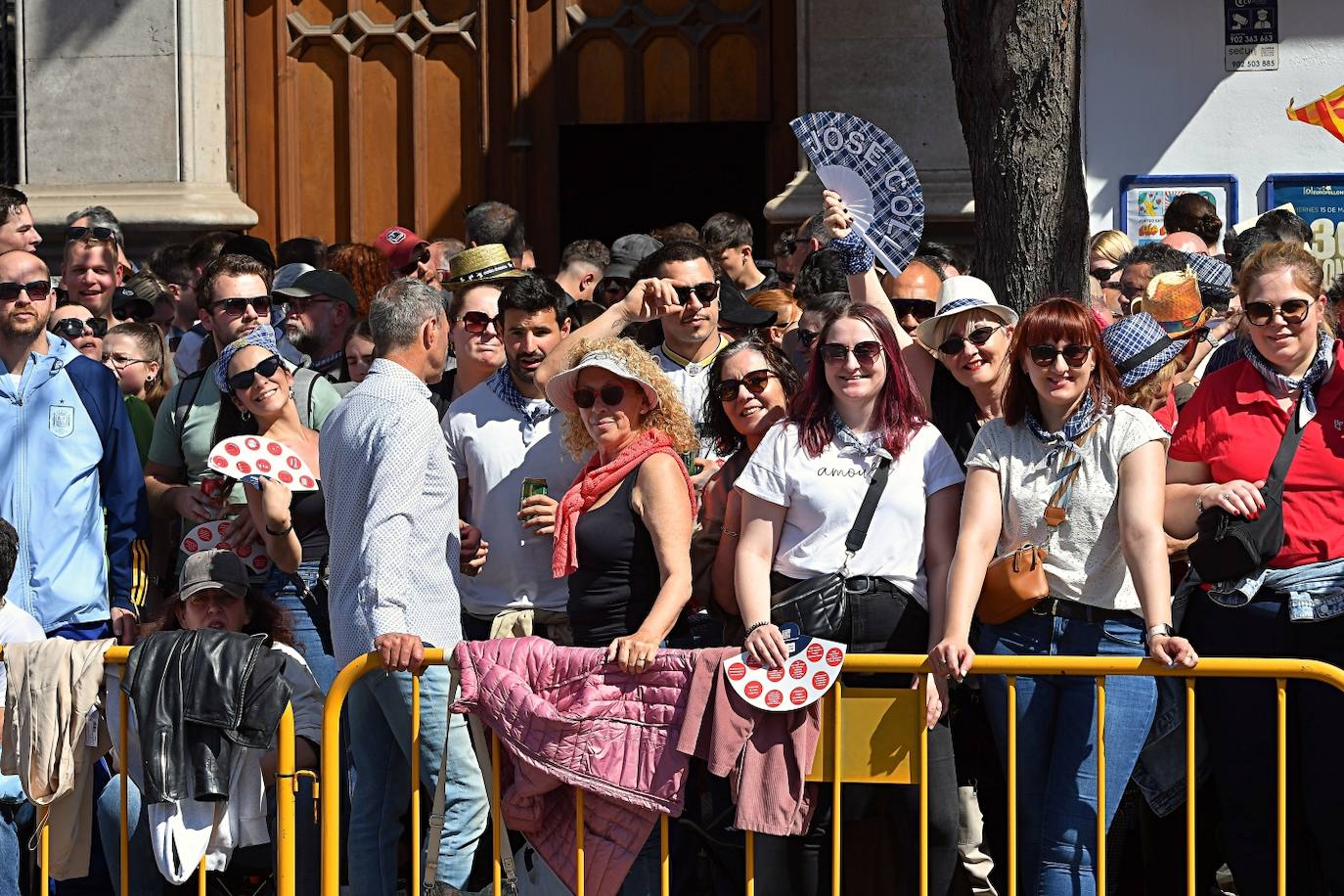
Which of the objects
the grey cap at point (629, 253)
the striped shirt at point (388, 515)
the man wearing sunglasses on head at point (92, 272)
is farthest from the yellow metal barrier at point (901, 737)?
the man wearing sunglasses on head at point (92, 272)

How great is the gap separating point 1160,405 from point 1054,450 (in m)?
0.98

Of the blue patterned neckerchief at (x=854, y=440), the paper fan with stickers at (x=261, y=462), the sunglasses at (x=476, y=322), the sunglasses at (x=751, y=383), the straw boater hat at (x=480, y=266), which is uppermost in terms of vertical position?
the straw boater hat at (x=480, y=266)

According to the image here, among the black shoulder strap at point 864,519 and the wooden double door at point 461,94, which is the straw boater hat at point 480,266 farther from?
the wooden double door at point 461,94

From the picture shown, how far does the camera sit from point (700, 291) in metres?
6.80

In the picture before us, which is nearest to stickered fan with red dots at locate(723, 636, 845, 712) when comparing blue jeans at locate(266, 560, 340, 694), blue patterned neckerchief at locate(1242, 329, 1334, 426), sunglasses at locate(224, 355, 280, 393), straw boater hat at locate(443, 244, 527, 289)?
blue patterned neckerchief at locate(1242, 329, 1334, 426)

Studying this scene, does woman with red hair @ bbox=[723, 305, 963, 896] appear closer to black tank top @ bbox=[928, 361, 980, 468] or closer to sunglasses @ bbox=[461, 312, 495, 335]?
black tank top @ bbox=[928, 361, 980, 468]

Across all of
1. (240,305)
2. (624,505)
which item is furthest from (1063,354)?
(240,305)

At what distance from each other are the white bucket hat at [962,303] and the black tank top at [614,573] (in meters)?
1.21

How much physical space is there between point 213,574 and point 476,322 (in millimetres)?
1394

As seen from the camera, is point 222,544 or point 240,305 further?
point 240,305

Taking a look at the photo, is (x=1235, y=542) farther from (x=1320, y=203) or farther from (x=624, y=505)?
(x=1320, y=203)

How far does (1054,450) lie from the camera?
5.43 meters

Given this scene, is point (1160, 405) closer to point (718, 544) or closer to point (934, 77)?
point (718, 544)

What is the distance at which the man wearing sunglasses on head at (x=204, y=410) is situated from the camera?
686 cm
